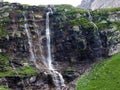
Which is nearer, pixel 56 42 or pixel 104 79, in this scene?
pixel 104 79

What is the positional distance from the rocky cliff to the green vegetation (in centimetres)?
904

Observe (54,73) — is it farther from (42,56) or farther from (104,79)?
(104,79)

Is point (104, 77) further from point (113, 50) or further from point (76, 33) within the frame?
point (76, 33)

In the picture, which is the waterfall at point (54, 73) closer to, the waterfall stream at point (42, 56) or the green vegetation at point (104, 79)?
the waterfall stream at point (42, 56)

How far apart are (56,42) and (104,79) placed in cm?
2985

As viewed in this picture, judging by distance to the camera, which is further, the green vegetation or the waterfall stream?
the waterfall stream

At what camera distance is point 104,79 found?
6356 cm

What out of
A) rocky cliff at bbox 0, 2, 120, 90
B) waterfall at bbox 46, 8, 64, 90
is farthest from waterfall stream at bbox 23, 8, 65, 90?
rocky cliff at bbox 0, 2, 120, 90

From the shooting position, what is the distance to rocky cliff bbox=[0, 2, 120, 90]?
75.3 meters

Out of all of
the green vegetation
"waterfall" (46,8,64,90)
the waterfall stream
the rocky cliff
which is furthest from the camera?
the waterfall stream

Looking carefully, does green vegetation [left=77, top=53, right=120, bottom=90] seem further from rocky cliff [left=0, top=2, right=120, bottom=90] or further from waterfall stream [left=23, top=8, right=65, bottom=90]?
rocky cliff [left=0, top=2, right=120, bottom=90]

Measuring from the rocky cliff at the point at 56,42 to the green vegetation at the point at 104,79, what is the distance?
9036 millimetres

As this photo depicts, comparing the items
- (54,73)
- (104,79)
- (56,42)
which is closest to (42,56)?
(56,42)

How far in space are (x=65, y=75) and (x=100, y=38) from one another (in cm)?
1823
